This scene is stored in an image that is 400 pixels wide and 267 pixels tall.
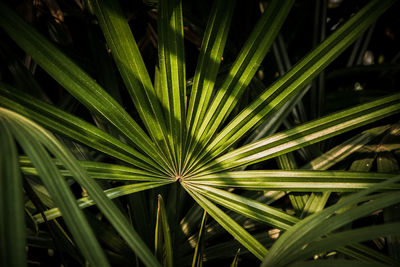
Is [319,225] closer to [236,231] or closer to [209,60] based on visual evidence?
[236,231]

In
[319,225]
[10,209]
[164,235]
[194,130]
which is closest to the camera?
[10,209]

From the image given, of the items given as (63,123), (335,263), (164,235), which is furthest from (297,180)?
(63,123)

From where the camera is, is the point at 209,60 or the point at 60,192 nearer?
the point at 60,192

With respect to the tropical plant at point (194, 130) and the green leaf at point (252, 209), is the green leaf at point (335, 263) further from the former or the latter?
the green leaf at point (252, 209)

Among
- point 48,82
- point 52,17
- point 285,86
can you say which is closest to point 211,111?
point 285,86

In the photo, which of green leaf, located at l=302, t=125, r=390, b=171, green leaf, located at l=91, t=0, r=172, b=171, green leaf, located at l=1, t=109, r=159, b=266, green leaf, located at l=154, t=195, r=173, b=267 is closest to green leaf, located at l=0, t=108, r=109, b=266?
green leaf, located at l=1, t=109, r=159, b=266

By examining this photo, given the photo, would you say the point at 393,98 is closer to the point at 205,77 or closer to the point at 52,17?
the point at 205,77

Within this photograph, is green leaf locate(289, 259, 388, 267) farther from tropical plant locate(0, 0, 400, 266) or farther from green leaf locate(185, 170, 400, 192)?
green leaf locate(185, 170, 400, 192)
